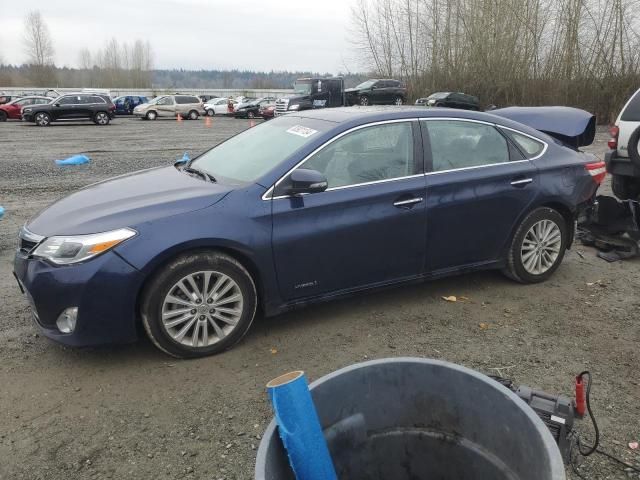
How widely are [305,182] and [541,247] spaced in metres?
2.42

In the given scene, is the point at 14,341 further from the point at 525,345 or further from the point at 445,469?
the point at 525,345

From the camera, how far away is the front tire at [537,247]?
15.2 ft

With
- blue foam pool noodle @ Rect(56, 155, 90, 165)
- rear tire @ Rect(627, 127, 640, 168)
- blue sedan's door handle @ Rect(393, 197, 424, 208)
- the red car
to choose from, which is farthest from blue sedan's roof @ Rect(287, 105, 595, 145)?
the red car

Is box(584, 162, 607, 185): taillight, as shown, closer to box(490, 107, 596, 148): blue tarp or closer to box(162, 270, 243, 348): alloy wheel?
box(490, 107, 596, 148): blue tarp

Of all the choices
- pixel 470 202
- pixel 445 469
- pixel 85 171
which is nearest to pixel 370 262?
pixel 470 202

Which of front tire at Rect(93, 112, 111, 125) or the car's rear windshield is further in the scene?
front tire at Rect(93, 112, 111, 125)

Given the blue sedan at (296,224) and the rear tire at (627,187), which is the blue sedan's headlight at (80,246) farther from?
the rear tire at (627,187)

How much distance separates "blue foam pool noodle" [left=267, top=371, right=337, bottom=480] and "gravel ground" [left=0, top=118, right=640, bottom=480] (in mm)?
1233

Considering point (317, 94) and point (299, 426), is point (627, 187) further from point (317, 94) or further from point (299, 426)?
point (317, 94)

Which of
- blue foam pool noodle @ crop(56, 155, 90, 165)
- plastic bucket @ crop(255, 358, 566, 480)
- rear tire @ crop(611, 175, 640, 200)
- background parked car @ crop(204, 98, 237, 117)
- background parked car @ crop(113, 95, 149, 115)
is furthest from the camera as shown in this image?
background parked car @ crop(204, 98, 237, 117)

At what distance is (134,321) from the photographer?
3.36 metres

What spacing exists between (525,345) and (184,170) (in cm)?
298

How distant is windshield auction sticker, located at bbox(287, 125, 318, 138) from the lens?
404 cm

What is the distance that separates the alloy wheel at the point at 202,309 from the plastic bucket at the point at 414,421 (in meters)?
1.91
